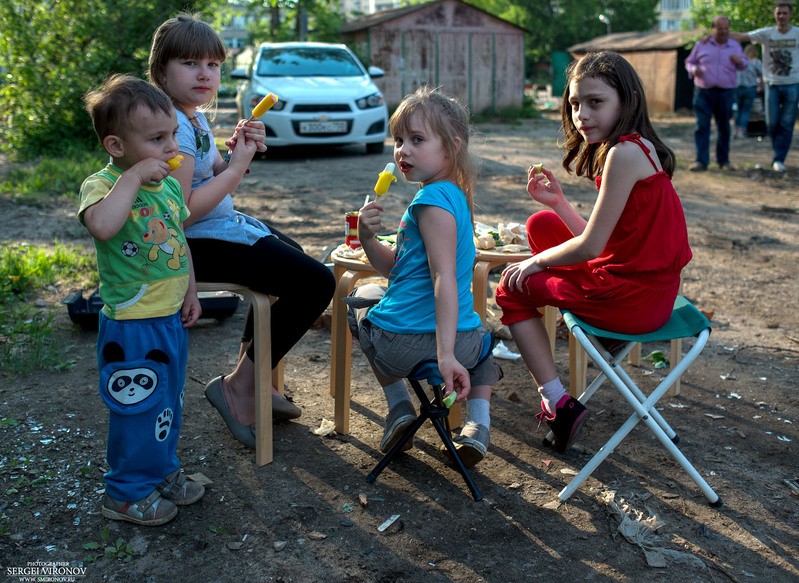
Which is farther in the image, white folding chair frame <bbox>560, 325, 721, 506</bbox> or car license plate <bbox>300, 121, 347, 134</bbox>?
car license plate <bbox>300, 121, 347, 134</bbox>

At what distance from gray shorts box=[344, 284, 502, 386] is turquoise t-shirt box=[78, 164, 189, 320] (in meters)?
0.70

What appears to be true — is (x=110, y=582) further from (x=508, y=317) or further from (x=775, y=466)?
(x=775, y=466)

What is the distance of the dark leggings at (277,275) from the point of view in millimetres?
3236

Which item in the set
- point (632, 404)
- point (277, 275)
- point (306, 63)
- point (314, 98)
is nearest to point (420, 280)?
point (277, 275)

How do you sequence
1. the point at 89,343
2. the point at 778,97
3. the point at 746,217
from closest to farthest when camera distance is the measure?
1. the point at 89,343
2. the point at 746,217
3. the point at 778,97

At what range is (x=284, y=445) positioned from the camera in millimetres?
3451

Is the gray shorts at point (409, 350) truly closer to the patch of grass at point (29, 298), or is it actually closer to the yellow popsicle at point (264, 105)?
the yellow popsicle at point (264, 105)

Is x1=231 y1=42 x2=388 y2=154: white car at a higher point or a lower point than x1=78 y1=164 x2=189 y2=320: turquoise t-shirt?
higher

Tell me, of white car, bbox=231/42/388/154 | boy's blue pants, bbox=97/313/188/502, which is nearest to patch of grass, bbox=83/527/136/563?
boy's blue pants, bbox=97/313/188/502

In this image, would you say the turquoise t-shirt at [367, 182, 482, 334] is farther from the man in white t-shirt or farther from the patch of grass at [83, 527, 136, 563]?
the man in white t-shirt

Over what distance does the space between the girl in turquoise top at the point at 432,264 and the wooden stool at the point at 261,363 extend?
0.40m

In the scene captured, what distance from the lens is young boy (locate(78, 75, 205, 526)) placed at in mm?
2605

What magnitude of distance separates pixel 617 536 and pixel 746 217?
6.38m

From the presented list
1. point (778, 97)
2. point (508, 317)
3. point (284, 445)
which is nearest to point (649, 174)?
point (508, 317)
